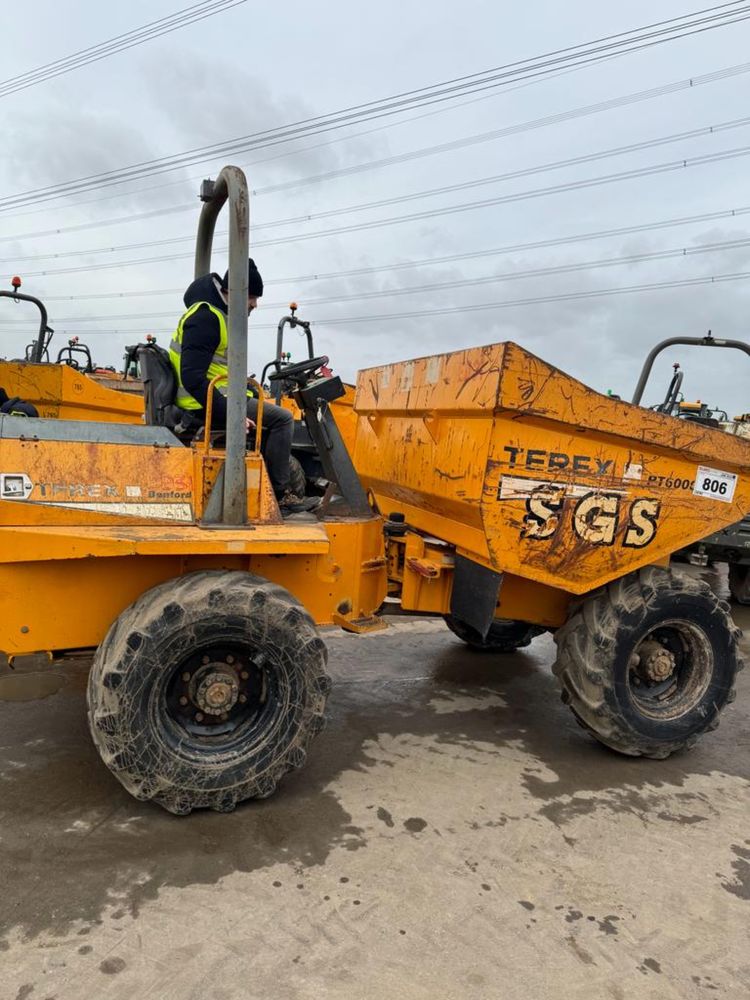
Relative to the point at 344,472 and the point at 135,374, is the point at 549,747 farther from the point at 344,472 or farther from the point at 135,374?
the point at 135,374

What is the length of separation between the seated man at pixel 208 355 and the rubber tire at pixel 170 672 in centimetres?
89

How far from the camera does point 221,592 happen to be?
295 cm

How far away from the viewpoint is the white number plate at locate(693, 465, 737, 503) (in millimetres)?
3734

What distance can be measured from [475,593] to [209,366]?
1.73 metres

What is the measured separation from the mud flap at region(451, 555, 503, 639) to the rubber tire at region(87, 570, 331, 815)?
2.97 feet

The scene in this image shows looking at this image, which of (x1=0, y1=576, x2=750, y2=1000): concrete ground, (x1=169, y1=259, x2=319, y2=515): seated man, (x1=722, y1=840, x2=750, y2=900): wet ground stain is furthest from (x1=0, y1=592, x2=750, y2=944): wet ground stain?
(x1=169, y1=259, x2=319, y2=515): seated man

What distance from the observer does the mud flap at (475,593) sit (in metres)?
3.60

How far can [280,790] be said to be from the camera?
3318mm

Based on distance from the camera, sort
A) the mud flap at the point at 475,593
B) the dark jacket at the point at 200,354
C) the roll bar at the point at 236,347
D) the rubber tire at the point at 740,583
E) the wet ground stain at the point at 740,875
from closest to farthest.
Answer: the wet ground stain at the point at 740,875
the roll bar at the point at 236,347
the dark jacket at the point at 200,354
the mud flap at the point at 475,593
the rubber tire at the point at 740,583

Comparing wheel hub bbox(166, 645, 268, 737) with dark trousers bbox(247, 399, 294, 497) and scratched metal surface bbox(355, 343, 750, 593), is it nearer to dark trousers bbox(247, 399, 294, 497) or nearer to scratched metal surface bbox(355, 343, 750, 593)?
dark trousers bbox(247, 399, 294, 497)

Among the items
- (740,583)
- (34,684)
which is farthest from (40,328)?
(740,583)

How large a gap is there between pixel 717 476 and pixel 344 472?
6.43ft

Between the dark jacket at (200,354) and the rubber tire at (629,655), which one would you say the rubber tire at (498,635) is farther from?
the dark jacket at (200,354)

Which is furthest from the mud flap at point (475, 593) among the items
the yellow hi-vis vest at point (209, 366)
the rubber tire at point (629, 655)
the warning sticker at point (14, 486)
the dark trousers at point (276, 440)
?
the warning sticker at point (14, 486)
